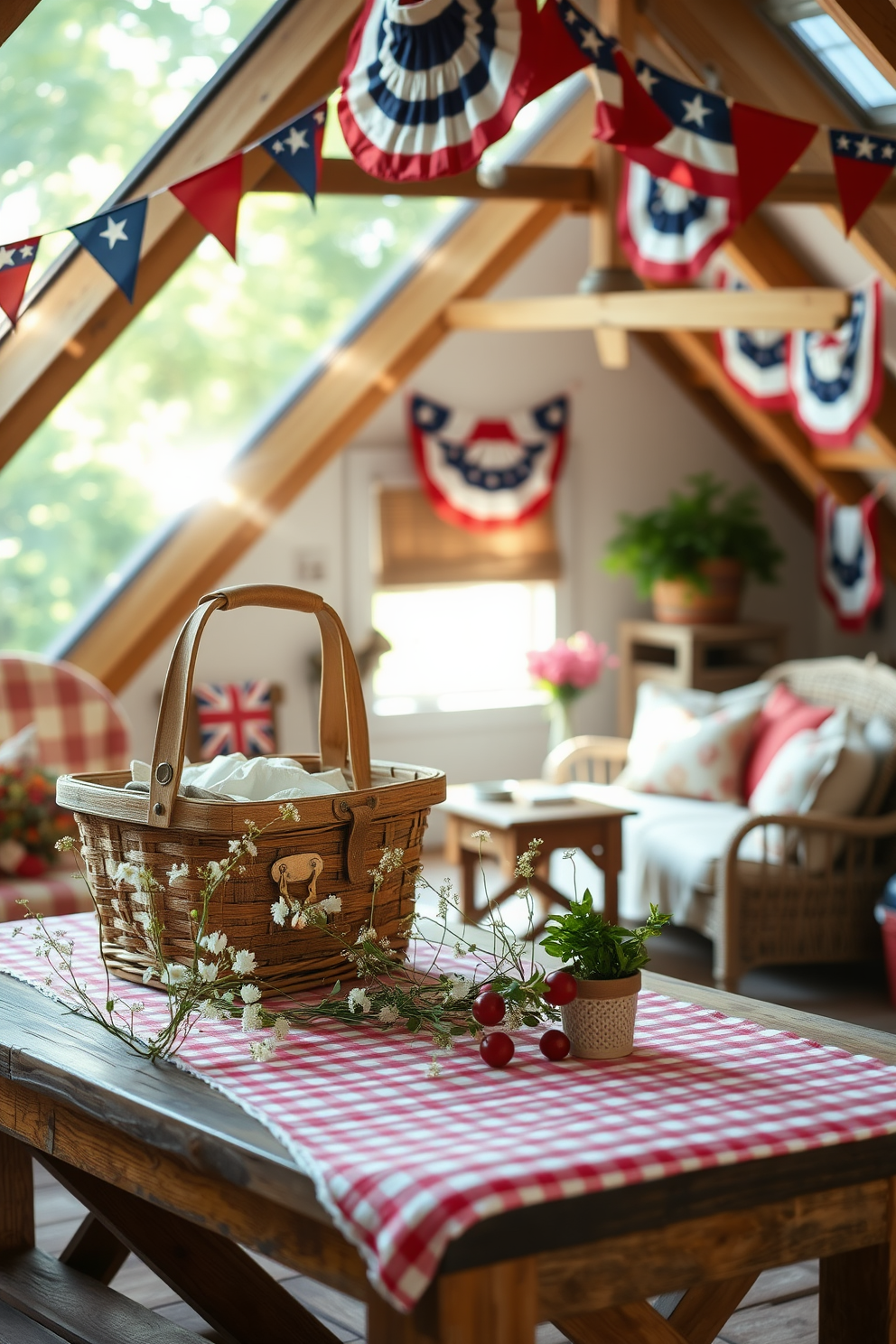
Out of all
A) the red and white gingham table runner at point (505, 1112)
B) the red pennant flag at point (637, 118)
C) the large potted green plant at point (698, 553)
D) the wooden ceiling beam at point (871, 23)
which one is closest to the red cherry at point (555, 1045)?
the red and white gingham table runner at point (505, 1112)

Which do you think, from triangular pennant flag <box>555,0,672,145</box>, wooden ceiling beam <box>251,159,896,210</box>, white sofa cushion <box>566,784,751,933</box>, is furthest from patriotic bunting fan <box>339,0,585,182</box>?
white sofa cushion <box>566,784,751,933</box>

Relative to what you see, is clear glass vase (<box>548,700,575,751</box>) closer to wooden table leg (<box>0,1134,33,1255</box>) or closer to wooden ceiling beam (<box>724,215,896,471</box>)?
wooden ceiling beam (<box>724,215,896,471</box>)

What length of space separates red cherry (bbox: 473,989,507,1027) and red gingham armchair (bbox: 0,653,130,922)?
309 cm

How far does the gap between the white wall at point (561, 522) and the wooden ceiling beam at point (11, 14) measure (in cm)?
297

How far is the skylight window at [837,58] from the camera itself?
4605 millimetres

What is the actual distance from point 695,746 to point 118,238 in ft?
9.03

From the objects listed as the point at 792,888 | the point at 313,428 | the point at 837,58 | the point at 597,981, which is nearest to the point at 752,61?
the point at 837,58

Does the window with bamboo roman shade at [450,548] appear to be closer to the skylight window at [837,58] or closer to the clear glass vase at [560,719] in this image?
the clear glass vase at [560,719]

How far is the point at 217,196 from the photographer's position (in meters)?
3.12

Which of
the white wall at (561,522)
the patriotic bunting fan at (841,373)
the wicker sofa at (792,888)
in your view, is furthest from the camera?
the white wall at (561,522)

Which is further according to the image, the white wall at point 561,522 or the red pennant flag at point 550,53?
the white wall at point 561,522

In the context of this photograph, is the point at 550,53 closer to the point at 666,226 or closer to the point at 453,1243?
the point at 666,226

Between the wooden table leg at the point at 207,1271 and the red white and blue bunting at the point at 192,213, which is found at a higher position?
the red white and blue bunting at the point at 192,213

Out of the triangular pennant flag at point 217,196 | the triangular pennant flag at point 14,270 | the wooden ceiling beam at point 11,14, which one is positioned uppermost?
the wooden ceiling beam at point 11,14
